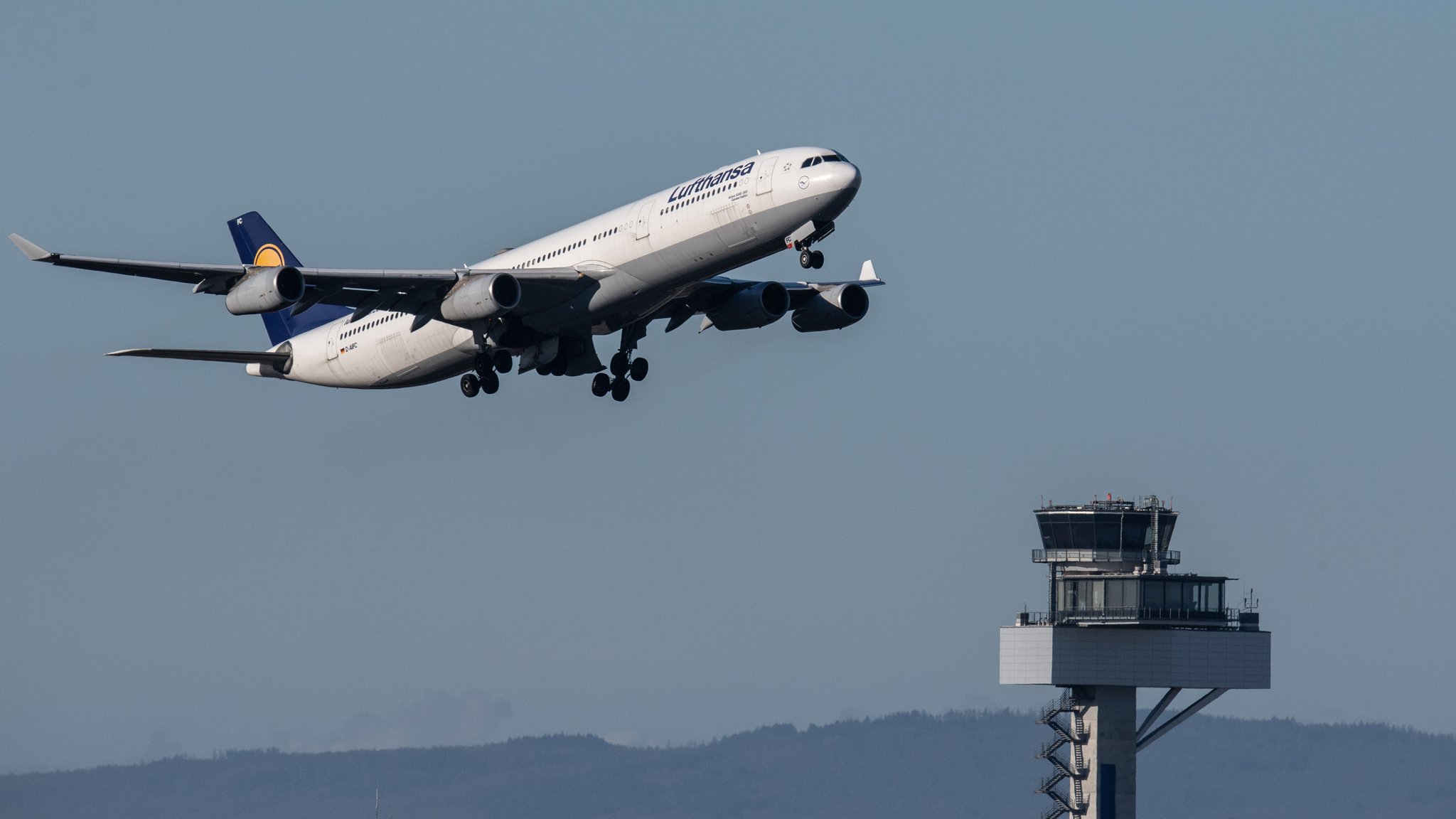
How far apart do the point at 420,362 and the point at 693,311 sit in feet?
30.6

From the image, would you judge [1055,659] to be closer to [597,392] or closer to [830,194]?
[597,392]

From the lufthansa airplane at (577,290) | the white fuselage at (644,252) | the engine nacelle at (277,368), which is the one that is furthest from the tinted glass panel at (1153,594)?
the engine nacelle at (277,368)

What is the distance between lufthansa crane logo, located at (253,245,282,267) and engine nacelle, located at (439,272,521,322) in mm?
19354

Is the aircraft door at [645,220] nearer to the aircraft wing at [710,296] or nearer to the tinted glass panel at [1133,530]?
the aircraft wing at [710,296]

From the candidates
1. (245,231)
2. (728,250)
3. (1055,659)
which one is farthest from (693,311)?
(1055,659)

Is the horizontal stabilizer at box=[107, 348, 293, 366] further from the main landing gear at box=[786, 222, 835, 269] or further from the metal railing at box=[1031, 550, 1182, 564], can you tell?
the metal railing at box=[1031, 550, 1182, 564]

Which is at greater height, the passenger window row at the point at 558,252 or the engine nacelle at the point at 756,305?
the passenger window row at the point at 558,252

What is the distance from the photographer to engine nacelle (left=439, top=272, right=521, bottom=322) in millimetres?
60625

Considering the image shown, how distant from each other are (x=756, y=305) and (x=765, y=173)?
8156mm

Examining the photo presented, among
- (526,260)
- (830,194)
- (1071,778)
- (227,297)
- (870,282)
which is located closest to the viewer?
(830,194)

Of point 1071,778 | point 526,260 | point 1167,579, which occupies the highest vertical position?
point 526,260

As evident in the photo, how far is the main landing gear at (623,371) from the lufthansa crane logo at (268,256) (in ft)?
58.4

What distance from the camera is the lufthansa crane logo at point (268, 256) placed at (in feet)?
261

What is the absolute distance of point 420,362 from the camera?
67125 mm
